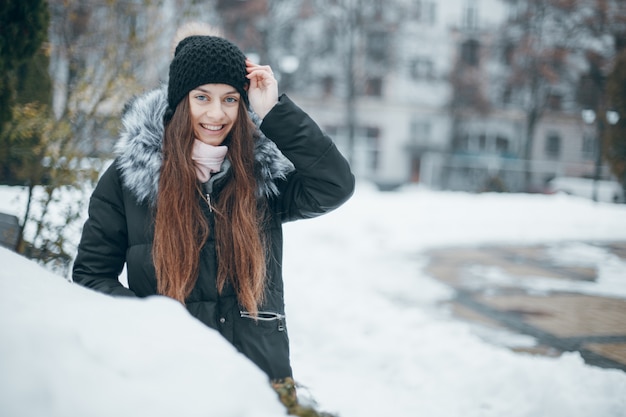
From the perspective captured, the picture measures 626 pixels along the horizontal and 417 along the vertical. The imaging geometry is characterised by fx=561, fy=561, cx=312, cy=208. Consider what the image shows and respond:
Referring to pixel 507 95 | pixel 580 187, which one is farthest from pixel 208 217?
pixel 507 95

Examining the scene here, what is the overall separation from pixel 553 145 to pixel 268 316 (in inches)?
1593

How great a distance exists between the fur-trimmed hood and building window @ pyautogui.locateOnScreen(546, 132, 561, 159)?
1580 inches

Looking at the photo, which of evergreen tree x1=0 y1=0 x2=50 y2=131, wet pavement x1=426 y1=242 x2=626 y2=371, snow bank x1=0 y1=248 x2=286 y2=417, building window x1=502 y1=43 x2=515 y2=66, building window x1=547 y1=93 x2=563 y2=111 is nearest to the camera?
snow bank x1=0 y1=248 x2=286 y2=417

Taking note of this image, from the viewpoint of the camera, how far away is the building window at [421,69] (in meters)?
34.2

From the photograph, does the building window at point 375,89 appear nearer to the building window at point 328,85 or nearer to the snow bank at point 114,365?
the building window at point 328,85

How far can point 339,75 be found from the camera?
34.2 meters

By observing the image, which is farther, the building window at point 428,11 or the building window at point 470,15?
the building window at point 470,15

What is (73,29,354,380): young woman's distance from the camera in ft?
7.25

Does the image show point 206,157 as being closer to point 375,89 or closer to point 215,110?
point 215,110

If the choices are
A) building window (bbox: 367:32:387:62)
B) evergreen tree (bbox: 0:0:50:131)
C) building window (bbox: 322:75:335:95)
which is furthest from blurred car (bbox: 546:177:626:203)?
evergreen tree (bbox: 0:0:50:131)

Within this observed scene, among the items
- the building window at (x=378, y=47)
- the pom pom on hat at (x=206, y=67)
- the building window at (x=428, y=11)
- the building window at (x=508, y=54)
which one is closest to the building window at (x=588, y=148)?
the building window at (x=508, y=54)

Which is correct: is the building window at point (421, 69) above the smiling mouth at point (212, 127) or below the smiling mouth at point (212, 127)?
above

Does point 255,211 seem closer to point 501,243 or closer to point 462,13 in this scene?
point 501,243

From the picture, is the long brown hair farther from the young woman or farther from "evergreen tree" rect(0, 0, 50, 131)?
"evergreen tree" rect(0, 0, 50, 131)
